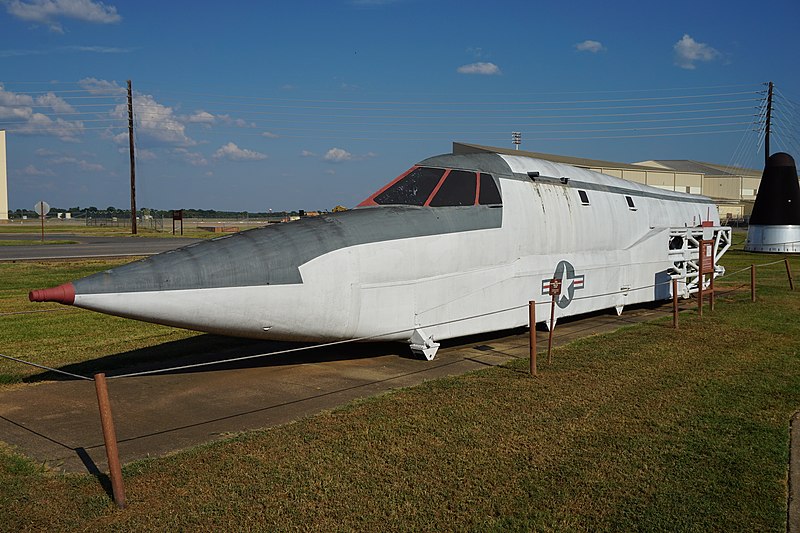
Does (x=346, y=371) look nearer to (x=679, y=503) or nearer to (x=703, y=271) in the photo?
(x=679, y=503)

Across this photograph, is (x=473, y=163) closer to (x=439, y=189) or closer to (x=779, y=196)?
(x=439, y=189)

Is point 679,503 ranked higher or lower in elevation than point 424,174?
lower

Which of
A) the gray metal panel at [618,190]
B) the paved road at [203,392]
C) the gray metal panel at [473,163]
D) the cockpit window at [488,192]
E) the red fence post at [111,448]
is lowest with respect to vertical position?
the paved road at [203,392]

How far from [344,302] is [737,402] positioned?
4733 mm

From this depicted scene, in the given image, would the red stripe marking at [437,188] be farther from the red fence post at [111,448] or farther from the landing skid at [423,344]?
the red fence post at [111,448]

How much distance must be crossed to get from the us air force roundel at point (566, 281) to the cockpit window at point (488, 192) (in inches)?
75.6

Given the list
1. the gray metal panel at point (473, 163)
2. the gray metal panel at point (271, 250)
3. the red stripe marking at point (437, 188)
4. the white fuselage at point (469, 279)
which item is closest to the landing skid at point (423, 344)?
the white fuselage at point (469, 279)

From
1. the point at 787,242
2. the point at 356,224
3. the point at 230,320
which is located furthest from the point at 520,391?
the point at 787,242

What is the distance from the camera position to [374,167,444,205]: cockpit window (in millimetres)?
9453

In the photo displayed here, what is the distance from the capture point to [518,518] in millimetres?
4633

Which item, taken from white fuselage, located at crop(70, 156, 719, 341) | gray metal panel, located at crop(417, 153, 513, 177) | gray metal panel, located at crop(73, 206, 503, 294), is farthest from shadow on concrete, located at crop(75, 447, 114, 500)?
gray metal panel, located at crop(417, 153, 513, 177)

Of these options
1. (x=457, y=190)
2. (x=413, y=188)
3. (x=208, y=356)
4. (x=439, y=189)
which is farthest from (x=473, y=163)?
(x=208, y=356)

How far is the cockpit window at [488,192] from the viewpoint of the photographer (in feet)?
32.8

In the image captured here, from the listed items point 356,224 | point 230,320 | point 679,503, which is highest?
point 356,224
